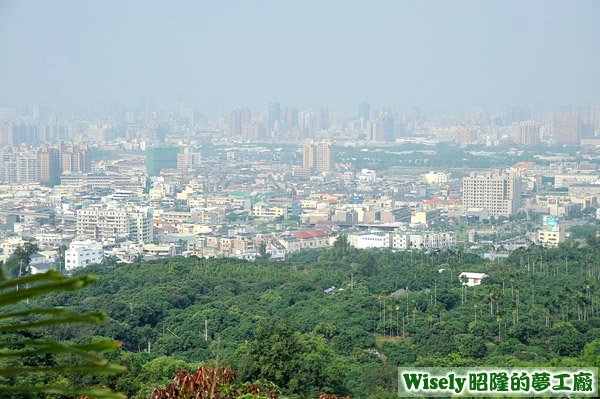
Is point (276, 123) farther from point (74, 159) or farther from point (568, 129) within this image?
point (74, 159)

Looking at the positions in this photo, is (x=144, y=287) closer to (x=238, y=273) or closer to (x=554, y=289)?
(x=238, y=273)

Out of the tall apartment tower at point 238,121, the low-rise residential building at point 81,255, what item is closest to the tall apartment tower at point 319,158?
the tall apartment tower at point 238,121

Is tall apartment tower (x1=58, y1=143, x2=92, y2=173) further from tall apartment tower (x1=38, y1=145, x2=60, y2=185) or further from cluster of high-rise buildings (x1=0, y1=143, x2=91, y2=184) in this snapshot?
tall apartment tower (x1=38, y1=145, x2=60, y2=185)

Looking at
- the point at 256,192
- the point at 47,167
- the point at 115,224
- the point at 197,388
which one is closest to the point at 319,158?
the point at 256,192

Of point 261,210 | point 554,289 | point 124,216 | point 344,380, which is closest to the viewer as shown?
point 344,380

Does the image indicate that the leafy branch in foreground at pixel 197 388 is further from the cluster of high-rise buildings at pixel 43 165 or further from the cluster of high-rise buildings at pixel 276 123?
the cluster of high-rise buildings at pixel 276 123

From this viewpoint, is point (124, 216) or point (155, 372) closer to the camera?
point (155, 372)

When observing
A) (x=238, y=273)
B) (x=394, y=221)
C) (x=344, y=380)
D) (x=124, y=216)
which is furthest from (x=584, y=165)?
(x=344, y=380)

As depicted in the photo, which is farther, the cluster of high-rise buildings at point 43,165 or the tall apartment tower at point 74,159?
the tall apartment tower at point 74,159
